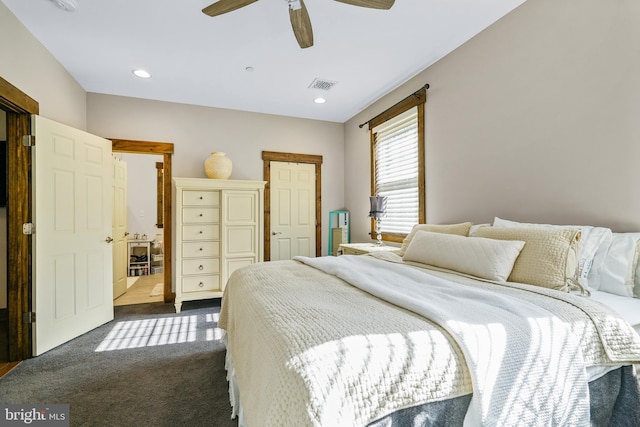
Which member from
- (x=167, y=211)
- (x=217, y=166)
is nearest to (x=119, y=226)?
(x=167, y=211)

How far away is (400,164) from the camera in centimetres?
370

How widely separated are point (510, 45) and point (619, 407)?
7.93ft

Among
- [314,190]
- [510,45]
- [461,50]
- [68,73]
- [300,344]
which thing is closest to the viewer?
[300,344]

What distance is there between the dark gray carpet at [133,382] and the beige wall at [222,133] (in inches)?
91.8

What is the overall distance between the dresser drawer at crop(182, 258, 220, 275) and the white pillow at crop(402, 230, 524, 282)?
2546mm

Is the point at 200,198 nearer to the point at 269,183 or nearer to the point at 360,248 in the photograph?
the point at 269,183

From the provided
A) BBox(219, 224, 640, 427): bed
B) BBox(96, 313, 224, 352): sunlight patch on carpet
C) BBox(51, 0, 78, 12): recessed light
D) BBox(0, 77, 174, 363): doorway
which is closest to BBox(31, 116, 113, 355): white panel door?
BBox(0, 77, 174, 363): doorway

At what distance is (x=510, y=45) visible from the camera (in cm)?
238

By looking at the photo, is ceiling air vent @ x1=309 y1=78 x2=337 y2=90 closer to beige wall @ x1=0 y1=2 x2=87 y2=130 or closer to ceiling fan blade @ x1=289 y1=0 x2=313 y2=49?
ceiling fan blade @ x1=289 y1=0 x2=313 y2=49

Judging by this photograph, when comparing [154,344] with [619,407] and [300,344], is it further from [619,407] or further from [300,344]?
[619,407]

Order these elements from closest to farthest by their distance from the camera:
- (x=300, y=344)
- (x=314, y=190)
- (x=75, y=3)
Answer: (x=300, y=344)
(x=75, y=3)
(x=314, y=190)

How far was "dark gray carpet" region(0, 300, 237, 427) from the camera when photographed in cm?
174

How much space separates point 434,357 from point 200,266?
3.40m

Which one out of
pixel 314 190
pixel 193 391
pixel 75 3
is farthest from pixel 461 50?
pixel 193 391
